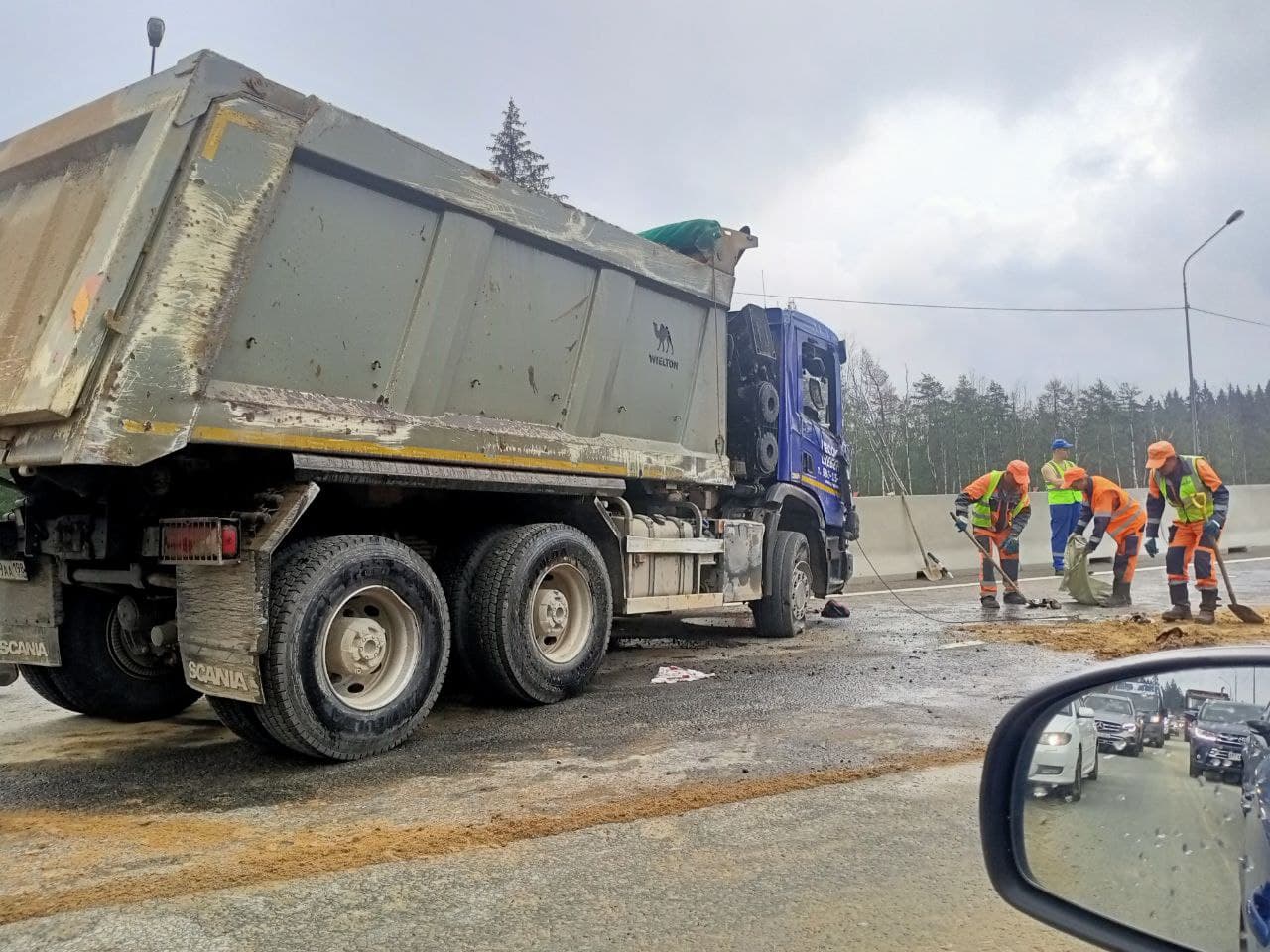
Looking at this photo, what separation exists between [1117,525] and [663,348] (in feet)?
20.3

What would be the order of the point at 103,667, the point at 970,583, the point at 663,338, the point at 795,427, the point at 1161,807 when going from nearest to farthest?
the point at 1161,807 < the point at 103,667 < the point at 663,338 < the point at 795,427 < the point at 970,583

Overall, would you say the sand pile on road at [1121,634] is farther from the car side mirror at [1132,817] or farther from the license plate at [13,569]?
the license plate at [13,569]

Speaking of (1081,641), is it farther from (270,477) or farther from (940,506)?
(940,506)

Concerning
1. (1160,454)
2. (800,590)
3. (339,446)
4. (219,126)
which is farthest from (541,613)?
(1160,454)

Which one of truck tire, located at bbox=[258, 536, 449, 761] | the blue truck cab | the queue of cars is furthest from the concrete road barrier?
the queue of cars

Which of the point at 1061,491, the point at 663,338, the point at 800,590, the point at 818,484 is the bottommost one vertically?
the point at 800,590

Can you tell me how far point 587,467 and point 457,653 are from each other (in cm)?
135

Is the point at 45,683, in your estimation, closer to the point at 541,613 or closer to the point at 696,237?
the point at 541,613

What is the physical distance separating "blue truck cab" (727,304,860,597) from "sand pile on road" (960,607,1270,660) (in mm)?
1386

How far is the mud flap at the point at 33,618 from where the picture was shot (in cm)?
436

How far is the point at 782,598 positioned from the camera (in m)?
7.59

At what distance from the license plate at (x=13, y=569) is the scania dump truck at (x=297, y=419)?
0.01 m

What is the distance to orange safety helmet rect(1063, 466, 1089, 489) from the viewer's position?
12.5m

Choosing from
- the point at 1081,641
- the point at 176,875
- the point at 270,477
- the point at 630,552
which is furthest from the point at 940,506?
the point at 176,875
